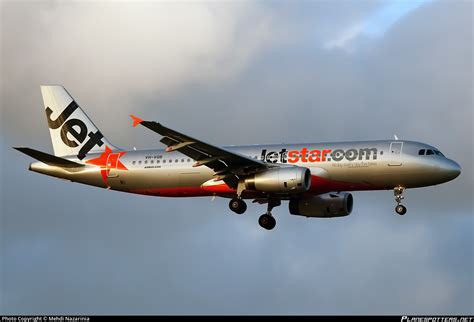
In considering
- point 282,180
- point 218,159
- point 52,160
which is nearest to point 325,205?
point 282,180

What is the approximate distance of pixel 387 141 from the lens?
6347 cm

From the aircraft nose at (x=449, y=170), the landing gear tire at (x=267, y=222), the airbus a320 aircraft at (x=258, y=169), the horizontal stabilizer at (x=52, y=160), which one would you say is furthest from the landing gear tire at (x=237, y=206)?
the aircraft nose at (x=449, y=170)

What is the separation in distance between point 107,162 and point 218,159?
32.8 feet

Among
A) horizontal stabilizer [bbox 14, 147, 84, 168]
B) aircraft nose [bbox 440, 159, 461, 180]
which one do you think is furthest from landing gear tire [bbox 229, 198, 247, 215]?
aircraft nose [bbox 440, 159, 461, 180]

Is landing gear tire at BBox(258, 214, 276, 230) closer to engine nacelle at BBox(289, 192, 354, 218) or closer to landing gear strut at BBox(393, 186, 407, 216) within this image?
engine nacelle at BBox(289, 192, 354, 218)

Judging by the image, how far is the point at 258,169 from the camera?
→ 63750 mm

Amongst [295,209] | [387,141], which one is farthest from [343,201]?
[387,141]

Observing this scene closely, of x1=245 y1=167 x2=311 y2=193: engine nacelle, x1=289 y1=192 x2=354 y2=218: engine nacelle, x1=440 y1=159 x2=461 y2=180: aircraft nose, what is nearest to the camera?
x1=245 y1=167 x2=311 y2=193: engine nacelle

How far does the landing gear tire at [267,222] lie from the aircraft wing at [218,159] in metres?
3.20

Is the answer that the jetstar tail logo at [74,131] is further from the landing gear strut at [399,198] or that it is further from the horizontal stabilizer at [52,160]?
the landing gear strut at [399,198]

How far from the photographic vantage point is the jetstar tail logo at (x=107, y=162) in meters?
69.8

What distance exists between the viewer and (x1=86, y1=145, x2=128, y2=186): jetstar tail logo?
69.8 m

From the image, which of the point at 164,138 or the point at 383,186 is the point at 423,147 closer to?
the point at 383,186

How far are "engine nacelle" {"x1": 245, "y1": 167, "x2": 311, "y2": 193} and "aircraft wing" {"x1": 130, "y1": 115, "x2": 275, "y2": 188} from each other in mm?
860
